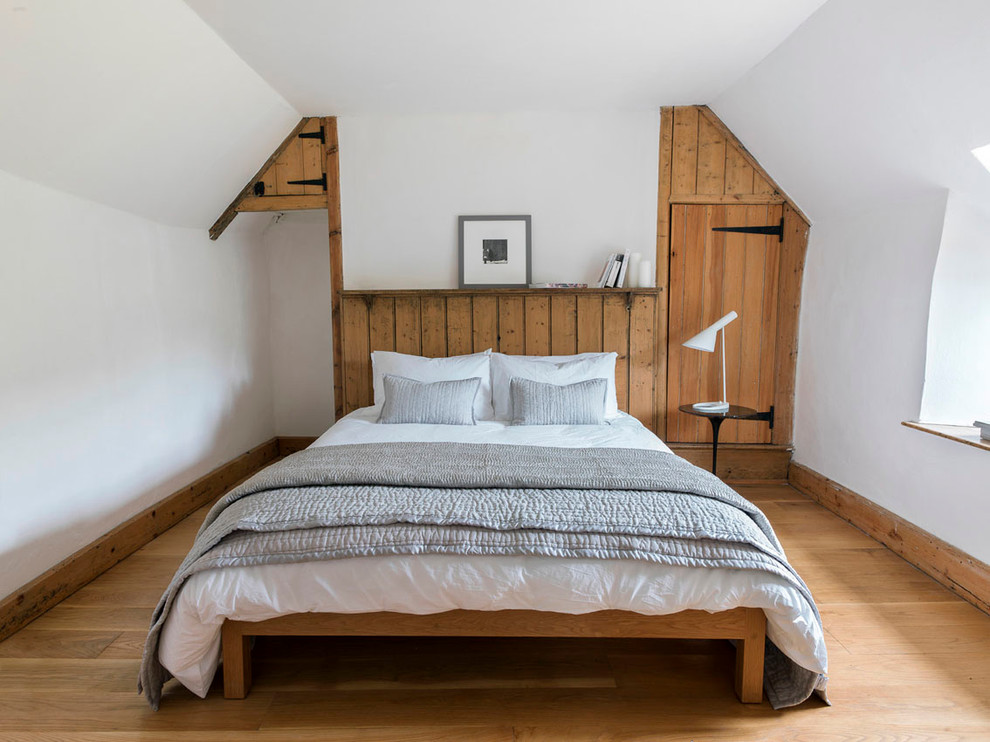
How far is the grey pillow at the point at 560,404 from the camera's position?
9.72 ft

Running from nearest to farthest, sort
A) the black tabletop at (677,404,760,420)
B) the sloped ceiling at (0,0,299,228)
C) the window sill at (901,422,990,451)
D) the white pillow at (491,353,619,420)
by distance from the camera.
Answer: the sloped ceiling at (0,0,299,228) < the window sill at (901,422,990,451) < the white pillow at (491,353,619,420) < the black tabletop at (677,404,760,420)

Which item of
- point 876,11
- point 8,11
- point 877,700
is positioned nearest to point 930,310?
point 876,11

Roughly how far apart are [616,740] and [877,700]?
32.9 inches

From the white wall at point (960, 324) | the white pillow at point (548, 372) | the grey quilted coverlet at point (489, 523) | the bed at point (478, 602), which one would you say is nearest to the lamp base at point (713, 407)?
the white pillow at point (548, 372)

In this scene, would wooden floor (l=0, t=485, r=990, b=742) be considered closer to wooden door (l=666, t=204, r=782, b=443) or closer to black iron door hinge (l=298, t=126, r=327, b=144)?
wooden door (l=666, t=204, r=782, b=443)

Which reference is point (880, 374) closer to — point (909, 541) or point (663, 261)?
point (909, 541)

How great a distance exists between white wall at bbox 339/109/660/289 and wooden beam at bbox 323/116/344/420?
0.16ft

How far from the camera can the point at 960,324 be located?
2.59 m

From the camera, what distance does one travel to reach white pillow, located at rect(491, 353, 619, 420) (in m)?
3.20

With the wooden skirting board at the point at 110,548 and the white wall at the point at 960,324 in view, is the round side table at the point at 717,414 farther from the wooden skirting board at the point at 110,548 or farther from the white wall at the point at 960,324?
the wooden skirting board at the point at 110,548

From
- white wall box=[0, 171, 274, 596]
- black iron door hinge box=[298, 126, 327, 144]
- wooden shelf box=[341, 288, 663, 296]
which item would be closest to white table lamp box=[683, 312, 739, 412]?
wooden shelf box=[341, 288, 663, 296]

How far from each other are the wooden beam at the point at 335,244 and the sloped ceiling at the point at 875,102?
235cm

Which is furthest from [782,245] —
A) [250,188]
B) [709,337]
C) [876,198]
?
[250,188]

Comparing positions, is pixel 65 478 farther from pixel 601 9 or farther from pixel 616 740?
pixel 601 9
